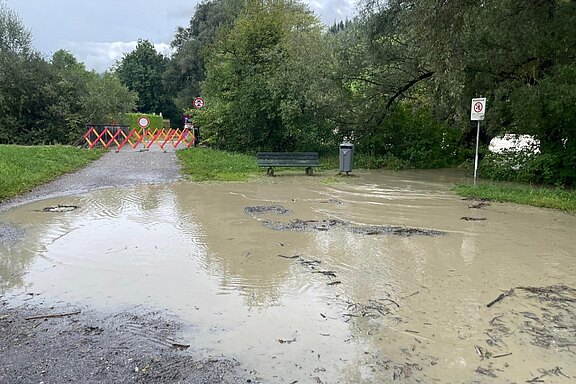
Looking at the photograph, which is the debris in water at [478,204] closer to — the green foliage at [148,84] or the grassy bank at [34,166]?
the grassy bank at [34,166]

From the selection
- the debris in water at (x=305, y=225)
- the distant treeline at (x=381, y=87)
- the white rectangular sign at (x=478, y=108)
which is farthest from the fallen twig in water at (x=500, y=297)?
the distant treeline at (x=381, y=87)

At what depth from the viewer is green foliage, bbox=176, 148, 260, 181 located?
14938mm

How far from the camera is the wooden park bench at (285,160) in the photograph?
15578 mm

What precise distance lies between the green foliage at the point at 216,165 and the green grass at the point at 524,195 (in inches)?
243

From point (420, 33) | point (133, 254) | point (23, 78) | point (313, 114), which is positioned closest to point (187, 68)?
point (23, 78)

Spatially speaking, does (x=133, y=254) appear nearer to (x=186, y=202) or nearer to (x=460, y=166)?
(x=186, y=202)

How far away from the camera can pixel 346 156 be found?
51.4 feet

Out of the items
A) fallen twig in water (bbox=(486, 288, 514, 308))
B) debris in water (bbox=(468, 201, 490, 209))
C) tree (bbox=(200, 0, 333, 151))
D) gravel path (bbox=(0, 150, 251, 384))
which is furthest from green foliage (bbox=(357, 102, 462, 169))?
gravel path (bbox=(0, 150, 251, 384))

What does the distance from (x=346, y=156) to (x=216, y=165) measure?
4635 millimetres

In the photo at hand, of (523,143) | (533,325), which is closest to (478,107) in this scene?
(523,143)

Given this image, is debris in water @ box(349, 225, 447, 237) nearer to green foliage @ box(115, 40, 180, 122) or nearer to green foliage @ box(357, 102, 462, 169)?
green foliage @ box(357, 102, 462, 169)

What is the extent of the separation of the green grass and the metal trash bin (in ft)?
11.6

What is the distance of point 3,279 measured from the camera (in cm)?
575

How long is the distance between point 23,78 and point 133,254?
23926mm
